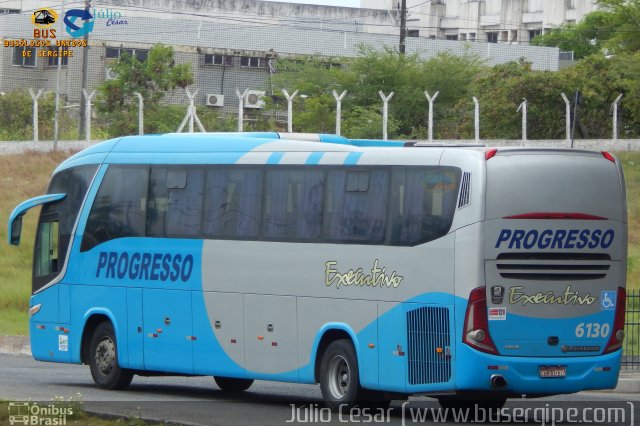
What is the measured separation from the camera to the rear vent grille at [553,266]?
1457 cm

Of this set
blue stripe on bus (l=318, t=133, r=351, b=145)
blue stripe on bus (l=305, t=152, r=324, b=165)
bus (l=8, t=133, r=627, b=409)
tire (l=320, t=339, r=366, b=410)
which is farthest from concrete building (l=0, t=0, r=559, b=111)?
tire (l=320, t=339, r=366, b=410)

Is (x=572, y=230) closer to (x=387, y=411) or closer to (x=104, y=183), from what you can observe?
(x=387, y=411)

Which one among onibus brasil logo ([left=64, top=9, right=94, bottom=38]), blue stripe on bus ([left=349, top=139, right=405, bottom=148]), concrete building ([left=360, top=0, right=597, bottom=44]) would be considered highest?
concrete building ([left=360, top=0, right=597, bottom=44])

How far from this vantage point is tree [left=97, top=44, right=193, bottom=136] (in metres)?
55.9

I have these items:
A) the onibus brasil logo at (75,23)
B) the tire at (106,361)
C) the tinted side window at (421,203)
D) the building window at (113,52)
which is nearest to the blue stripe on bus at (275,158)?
the tinted side window at (421,203)

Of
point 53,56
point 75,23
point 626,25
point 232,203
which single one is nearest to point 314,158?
point 232,203

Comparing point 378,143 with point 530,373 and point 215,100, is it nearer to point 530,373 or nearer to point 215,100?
point 530,373

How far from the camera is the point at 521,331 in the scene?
47.9 feet

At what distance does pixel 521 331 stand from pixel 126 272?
6400 mm

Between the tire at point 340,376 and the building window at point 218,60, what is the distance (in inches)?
2405

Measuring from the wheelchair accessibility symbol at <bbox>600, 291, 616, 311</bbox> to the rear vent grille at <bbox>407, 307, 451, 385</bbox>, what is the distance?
5.98 ft

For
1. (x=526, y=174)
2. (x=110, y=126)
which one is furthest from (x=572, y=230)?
(x=110, y=126)

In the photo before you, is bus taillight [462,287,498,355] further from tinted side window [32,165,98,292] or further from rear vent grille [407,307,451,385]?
tinted side window [32,165,98,292]

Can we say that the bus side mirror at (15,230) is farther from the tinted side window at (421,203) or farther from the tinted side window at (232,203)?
the tinted side window at (421,203)
